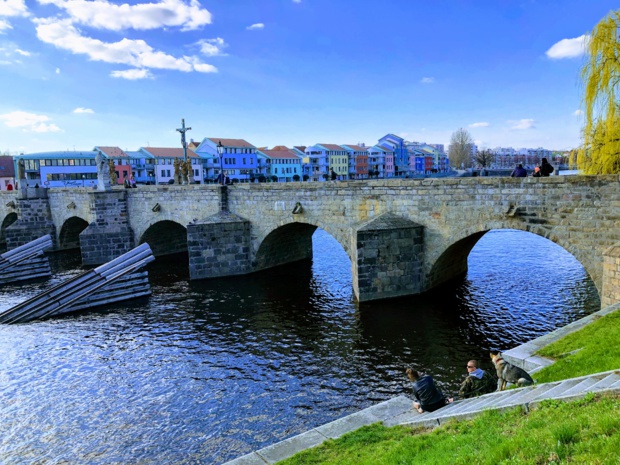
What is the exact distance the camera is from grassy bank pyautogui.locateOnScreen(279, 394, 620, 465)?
4926 mm

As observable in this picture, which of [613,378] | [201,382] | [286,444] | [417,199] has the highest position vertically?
[417,199]

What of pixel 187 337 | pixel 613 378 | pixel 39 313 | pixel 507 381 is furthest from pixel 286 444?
pixel 39 313

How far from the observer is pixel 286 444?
27.1 feet

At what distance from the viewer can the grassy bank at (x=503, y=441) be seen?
4.93 m

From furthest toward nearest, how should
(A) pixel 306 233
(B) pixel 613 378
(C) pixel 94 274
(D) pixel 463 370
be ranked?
(A) pixel 306 233
(C) pixel 94 274
(D) pixel 463 370
(B) pixel 613 378

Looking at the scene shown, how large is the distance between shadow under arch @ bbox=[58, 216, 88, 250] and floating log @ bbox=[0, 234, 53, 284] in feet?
28.8

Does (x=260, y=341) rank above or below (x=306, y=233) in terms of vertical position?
below

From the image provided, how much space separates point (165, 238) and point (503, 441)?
3151cm

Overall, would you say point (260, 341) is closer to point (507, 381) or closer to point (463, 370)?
point (463, 370)

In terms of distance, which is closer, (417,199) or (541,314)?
(541,314)

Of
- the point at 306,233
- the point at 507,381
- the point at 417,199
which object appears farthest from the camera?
the point at 306,233

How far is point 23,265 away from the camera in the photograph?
28516 millimetres

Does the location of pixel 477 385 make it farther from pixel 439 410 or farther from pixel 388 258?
pixel 388 258

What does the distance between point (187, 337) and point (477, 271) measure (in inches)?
607
